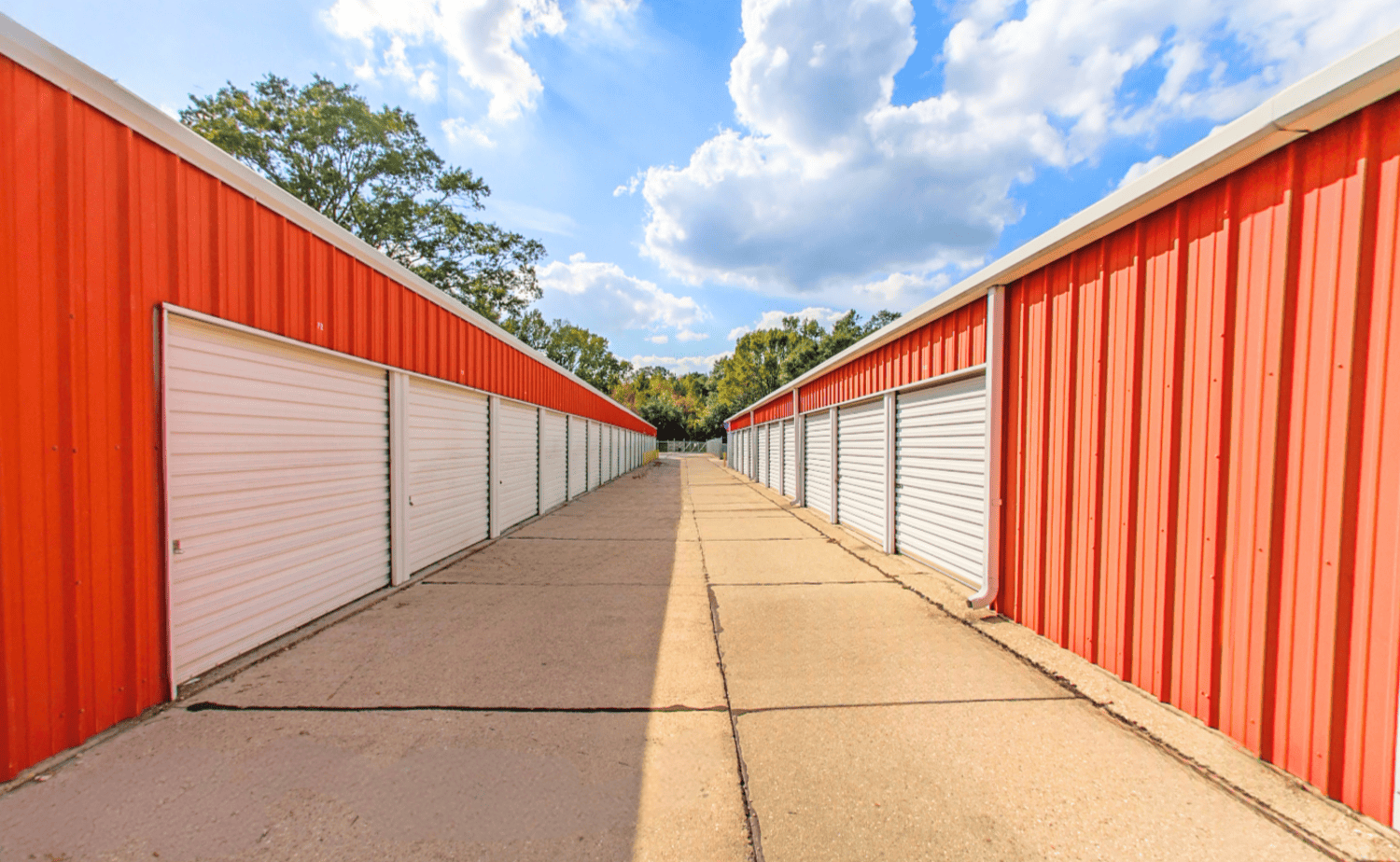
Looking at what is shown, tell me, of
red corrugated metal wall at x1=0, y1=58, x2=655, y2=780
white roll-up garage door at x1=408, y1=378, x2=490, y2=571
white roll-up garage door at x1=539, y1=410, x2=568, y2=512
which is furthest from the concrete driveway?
white roll-up garage door at x1=539, y1=410, x2=568, y2=512

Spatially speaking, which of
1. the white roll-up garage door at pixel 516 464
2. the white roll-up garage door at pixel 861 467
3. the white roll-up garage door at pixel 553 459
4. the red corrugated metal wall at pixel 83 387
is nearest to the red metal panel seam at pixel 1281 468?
the white roll-up garage door at pixel 861 467

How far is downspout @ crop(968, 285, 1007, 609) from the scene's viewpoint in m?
4.80

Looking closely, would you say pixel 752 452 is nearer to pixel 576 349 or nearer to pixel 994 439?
pixel 994 439

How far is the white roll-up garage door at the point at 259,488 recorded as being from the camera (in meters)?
3.48

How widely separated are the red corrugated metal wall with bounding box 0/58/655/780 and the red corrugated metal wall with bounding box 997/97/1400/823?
6423mm

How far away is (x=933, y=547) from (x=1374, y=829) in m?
4.28

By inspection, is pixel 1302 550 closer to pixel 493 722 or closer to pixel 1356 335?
pixel 1356 335

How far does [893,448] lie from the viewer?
7441mm

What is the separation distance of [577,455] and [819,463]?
759 cm

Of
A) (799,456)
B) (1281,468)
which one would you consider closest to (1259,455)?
(1281,468)

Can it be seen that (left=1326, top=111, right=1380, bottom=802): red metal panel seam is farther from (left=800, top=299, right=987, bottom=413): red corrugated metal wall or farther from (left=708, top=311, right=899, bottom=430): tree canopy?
(left=708, top=311, right=899, bottom=430): tree canopy

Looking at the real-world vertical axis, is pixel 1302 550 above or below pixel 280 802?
above

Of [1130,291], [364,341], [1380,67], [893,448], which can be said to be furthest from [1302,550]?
[364,341]

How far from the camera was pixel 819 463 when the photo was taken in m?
12.2
